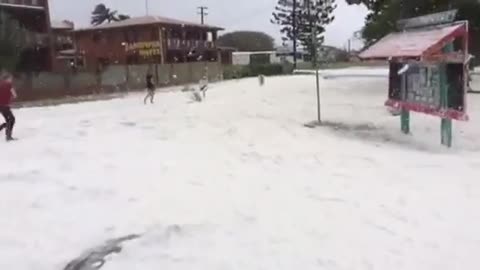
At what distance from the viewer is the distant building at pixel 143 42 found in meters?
65.3

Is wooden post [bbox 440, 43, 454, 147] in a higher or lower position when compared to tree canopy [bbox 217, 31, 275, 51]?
lower

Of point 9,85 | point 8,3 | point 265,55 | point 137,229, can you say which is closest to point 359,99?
point 9,85

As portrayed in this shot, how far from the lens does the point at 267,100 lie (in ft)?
86.3

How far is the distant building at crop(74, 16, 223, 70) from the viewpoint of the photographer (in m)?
65.3

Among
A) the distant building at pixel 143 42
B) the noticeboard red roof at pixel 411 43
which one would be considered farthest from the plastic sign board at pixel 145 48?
the noticeboard red roof at pixel 411 43

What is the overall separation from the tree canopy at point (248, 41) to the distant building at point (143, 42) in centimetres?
3201

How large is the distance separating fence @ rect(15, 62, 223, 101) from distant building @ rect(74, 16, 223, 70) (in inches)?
508

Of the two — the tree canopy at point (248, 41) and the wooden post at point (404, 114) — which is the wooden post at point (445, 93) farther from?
the tree canopy at point (248, 41)

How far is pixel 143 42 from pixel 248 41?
4259 cm

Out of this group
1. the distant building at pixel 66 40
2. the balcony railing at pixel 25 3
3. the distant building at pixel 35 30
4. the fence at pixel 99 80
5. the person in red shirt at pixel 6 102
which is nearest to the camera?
the person in red shirt at pixel 6 102

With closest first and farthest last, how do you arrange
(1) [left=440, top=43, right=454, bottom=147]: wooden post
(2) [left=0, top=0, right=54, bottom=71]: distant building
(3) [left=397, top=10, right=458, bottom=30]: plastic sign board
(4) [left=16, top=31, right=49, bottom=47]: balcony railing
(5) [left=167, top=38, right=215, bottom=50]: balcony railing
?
(1) [left=440, top=43, right=454, bottom=147]: wooden post
(3) [left=397, top=10, right=458, bottom=30]: plastic sign board
(4) [left=16, top=31, right=49, bottom=47]: balcony railing
(2) [left=0, top=0, right=54, bottom=71]: distant building
(5) [left=167, top=38, right=215, bottom=50]: balcony railing

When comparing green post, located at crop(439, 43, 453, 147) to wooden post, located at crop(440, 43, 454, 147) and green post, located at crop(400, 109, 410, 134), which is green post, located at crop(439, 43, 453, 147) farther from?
green post, located at crop(400, 109, 410, 134)

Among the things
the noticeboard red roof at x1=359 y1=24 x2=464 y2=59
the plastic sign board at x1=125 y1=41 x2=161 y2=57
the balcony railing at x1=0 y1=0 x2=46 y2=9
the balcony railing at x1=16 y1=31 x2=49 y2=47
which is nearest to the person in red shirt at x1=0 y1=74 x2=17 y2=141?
the noticeboard red roof at x1=359 y1=24 x2=464 y2=59

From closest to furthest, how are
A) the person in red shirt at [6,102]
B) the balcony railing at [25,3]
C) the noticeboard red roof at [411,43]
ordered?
the noticeboard red roof at [411,43] → the person in red shirt at [6,102] → the balcony railing at [25,3]
